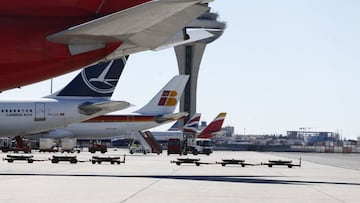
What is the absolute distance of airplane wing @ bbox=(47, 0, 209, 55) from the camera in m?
14.7

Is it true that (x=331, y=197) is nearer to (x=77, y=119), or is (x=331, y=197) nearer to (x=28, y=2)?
(x=28, y=2)

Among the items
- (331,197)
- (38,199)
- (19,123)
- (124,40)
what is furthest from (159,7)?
(19,123)

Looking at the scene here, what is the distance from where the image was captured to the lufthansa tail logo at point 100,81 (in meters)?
57.6

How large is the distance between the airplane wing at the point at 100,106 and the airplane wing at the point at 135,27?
32.6 m

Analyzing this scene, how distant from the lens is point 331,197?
20469 millimetres

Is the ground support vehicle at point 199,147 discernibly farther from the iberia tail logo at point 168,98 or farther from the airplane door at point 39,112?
the airplane door at point 39,112

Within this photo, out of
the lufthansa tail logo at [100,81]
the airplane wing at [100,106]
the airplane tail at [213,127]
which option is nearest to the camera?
the airplane wing at [100,106]

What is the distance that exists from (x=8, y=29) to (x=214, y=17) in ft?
444

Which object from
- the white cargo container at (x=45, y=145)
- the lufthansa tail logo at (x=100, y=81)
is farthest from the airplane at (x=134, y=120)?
the lufthansa tail logo at (x=100, y=81)

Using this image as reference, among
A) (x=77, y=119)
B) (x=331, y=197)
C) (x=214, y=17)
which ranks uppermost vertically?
(x=214, y=17)

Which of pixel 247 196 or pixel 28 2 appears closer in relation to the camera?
pixel 28 2

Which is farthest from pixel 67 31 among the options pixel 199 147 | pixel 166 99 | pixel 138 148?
pixel 199 147

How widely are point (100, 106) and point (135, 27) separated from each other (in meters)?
36.3

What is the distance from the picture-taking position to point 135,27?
1582 cm
